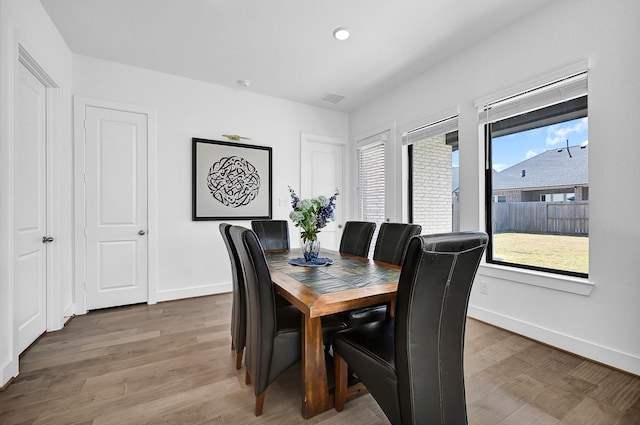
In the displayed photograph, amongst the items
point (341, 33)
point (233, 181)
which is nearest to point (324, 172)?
point (233, 181)

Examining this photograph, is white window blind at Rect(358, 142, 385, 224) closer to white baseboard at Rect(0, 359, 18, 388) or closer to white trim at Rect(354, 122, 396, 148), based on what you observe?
white trim at Rect(354, 122, 396, 148)

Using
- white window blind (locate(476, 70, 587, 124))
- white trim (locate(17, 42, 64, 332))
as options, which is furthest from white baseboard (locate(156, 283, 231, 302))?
white window blind (locate(476, 70, 587, 124))

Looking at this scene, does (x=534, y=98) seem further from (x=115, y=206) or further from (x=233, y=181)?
(x=115, y=206)

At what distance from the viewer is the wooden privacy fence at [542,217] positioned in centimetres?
231

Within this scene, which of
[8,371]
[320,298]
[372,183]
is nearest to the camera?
[320,298]

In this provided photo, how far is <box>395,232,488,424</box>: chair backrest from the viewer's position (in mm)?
1033

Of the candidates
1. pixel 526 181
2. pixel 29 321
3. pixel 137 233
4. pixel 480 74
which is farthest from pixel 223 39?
pixel 526 181

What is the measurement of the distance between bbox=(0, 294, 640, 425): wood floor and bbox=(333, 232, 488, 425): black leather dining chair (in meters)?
0.50

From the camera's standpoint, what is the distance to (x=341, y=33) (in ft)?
8.82

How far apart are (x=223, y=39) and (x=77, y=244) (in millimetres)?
2639

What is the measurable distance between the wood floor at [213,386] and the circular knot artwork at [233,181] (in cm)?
180

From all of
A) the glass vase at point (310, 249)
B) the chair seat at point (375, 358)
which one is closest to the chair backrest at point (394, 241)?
the glass vase at point (310, 249)

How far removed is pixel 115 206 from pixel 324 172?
285 cm

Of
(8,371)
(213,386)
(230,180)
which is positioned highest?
(230,180)
